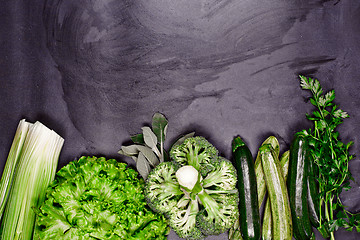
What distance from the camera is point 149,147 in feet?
7.28

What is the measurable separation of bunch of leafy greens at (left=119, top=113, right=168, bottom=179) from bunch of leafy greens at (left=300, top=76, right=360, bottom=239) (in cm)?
95

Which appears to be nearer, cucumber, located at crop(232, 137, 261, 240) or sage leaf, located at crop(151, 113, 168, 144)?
cucumber, located at crop(232, 137, 261, 240)

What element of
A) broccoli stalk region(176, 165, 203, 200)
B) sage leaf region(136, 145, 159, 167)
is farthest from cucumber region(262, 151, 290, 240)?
sage leaf region(136, 145, 159, 167)

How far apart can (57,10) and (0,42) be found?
1.56 feet

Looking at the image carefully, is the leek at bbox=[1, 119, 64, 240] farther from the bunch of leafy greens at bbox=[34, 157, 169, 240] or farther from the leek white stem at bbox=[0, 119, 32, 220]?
the bunch of leafy greens at bbox=[34, 157, 169, 240]

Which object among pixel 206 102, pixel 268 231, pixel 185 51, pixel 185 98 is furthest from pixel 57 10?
pixel 268 231

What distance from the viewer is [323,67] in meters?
2.27

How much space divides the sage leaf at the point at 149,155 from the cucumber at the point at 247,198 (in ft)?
1.78

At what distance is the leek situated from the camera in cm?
212

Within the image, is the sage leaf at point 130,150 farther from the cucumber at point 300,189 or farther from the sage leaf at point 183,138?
the cucumber at point 300,189

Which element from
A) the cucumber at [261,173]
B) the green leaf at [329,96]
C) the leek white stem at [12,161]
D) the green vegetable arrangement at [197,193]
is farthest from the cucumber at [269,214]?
the leek white stem at [12,161]

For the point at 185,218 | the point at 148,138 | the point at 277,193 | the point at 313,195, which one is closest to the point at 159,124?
the point at 148,138

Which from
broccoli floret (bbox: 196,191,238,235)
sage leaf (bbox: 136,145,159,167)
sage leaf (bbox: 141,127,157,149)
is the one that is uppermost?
sage leaf (bbox: 141,127,157,149)

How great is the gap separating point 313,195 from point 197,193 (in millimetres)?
800
